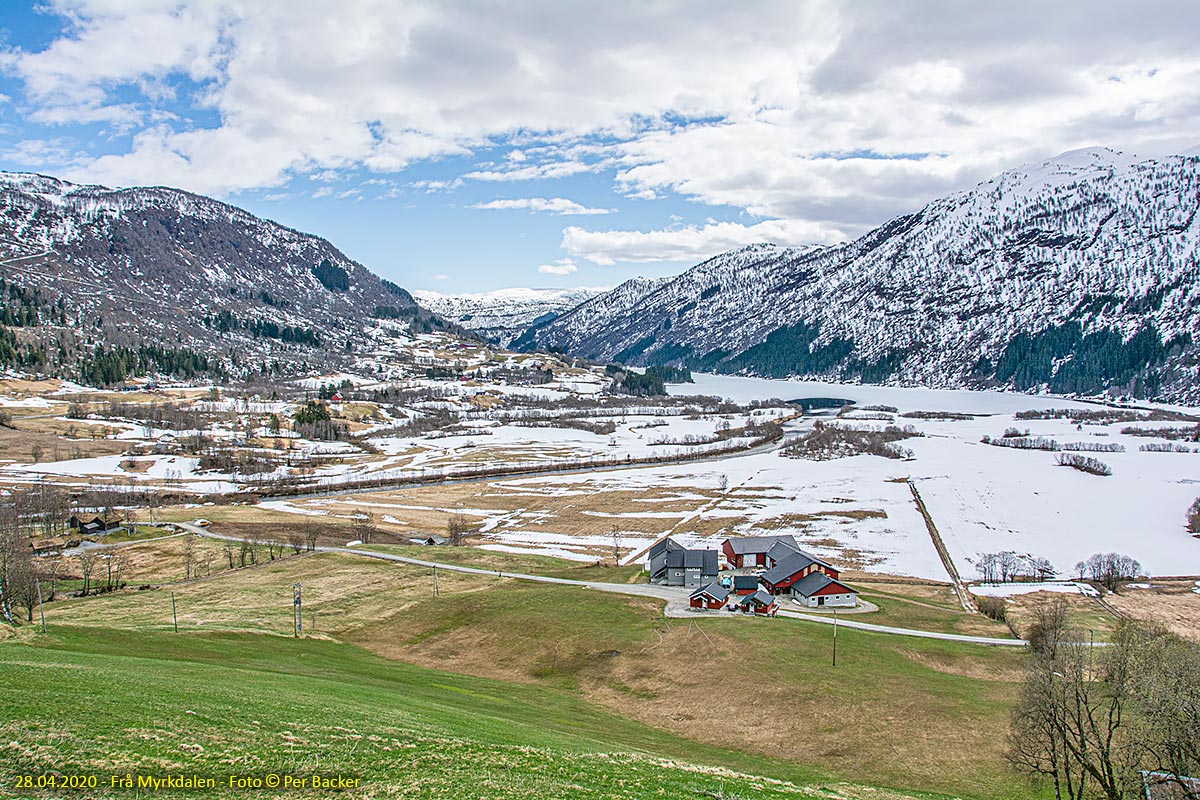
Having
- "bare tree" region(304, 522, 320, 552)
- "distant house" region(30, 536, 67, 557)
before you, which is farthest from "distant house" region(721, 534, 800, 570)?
"distant house" region(30, 536, 67, 557)

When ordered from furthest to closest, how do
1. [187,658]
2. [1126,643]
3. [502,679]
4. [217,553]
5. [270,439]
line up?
[270,439]
[217,553]
[502,679]
[187,658]
[1126,643]

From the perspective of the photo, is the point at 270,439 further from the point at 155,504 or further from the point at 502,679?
the point at 502,679

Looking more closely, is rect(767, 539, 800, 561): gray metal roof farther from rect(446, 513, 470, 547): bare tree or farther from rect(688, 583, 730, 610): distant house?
rect(446, 513, 470, 547): bare tree

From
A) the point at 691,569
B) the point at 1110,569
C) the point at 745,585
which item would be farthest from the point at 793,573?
the point at 1110,569

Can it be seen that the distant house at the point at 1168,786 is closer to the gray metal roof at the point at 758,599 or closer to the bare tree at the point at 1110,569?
the gray metal roof at the point at 758,599

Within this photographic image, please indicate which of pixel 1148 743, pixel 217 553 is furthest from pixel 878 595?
pixel 217 553

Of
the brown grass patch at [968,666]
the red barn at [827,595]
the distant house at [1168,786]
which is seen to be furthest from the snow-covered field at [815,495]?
the distant house at [1168,786]
